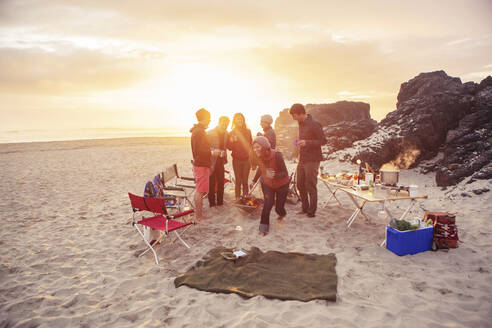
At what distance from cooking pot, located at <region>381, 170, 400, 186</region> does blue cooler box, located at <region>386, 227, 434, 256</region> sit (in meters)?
0.99

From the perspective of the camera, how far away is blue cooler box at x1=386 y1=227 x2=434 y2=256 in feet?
14.0

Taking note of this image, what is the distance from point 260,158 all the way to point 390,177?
243 cm

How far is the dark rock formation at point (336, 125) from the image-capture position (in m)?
15.3

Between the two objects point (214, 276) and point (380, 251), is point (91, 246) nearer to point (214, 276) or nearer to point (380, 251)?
point (214, 276)

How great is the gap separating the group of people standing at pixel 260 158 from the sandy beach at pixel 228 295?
0.54 m

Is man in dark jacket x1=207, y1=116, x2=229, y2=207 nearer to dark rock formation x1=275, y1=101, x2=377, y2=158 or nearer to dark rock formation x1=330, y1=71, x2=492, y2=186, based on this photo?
dark rock formation x1=330, y1=71, x2=492, y2=186

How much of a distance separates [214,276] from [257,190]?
16.3 ft

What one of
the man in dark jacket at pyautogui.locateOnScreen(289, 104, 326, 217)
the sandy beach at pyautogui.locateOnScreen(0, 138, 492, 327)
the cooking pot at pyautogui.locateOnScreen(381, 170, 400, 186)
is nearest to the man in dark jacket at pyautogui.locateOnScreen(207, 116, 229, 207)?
the sandy beach at pyautogui.locateOnScreen(0, 138, 492, 327)

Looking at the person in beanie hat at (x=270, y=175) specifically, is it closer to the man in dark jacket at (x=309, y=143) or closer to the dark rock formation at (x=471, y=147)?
the man in dark jacket at (x=309, y=143)

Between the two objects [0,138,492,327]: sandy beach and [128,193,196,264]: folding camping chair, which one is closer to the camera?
[0,138,492,327]: sandy beach

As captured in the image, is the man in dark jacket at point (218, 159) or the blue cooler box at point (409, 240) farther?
the man in dark jacket at point (218, 159)

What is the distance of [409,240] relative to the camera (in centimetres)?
430

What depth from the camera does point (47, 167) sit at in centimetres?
1538

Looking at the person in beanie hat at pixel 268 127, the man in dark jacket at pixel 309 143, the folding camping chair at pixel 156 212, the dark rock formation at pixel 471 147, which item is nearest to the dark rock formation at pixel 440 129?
the dark rock formation at pixel 471 147
